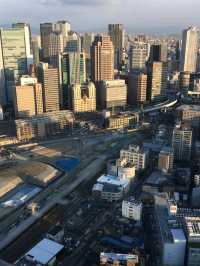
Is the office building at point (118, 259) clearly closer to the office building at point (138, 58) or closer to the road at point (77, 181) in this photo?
the road at point (77, 181)

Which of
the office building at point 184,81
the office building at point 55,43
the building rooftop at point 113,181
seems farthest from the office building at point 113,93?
the office building at point 55,43

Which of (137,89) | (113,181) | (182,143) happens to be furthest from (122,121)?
(113,181)

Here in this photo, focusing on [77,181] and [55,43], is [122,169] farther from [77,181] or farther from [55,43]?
[55,43]

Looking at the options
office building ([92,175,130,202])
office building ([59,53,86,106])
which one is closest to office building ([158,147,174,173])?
office building ([92,175,130,202])

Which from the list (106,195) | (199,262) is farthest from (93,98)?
(199,262)

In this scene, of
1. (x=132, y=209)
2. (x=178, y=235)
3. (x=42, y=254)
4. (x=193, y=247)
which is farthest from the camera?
(x=132, y=209)

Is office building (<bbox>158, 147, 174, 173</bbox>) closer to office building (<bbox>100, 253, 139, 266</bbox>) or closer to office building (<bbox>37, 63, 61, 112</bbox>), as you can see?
office building (<bbox>100, 253, 139, 266</bbox>)
